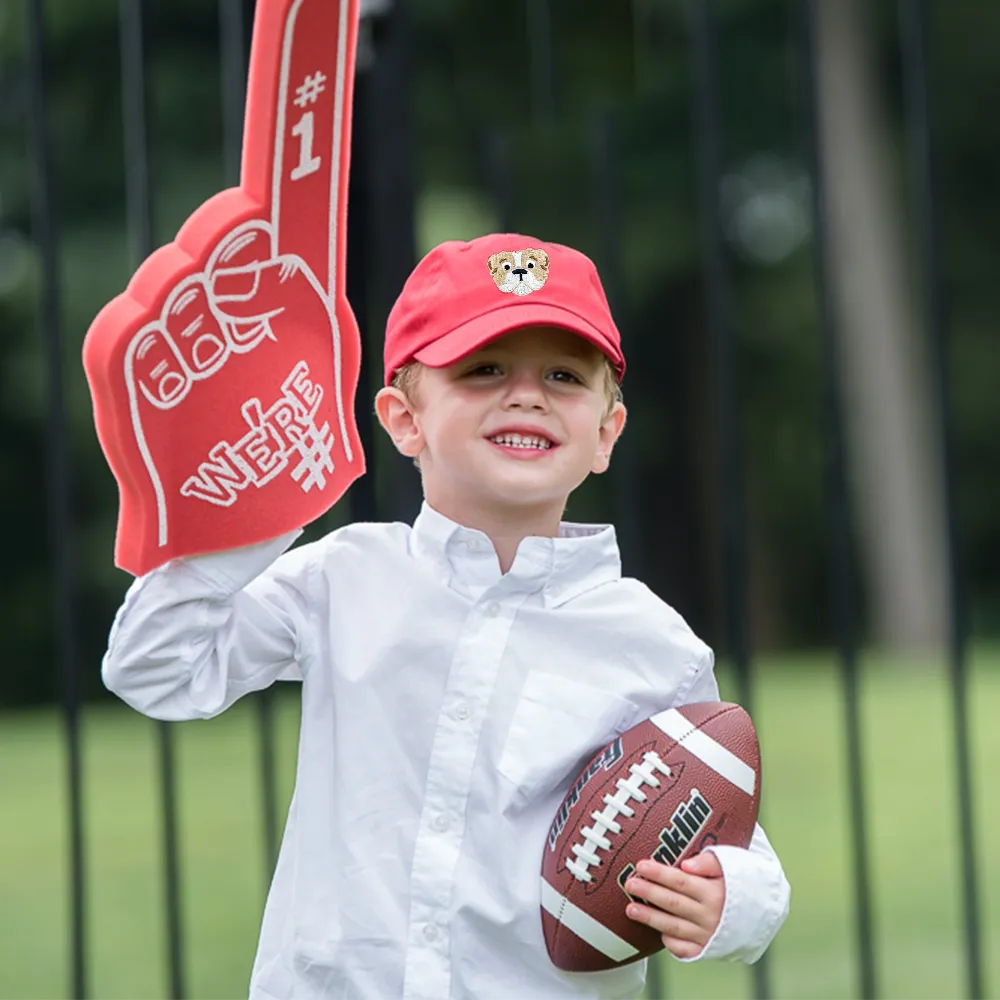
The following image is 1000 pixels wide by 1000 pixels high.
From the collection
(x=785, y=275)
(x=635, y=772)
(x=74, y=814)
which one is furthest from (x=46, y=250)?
(x=785, y=275)

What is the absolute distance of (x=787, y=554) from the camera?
51.3 feet

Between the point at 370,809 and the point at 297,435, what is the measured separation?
36 centimetres

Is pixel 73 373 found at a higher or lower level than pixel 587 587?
higher

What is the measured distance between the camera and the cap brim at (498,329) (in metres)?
1.62

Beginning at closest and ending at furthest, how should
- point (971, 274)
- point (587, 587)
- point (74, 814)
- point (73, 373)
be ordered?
point (587, 587)
point (74, 814)
point (73, 373)
point (971, 274)

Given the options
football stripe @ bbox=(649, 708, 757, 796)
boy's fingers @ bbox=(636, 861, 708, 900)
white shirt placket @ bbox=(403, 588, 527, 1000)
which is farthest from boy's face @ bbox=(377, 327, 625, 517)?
boy's fingers @ bbox=(636, 861, 708, 900)

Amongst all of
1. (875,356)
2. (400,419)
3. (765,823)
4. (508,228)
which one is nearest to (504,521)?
(400,419)

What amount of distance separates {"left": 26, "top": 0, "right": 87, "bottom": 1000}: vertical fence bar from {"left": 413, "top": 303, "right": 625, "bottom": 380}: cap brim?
943 millimetres

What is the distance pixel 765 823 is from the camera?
22.4 ft

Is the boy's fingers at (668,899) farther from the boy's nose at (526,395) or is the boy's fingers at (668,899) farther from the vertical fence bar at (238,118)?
the vertical fence bar at (238,118)

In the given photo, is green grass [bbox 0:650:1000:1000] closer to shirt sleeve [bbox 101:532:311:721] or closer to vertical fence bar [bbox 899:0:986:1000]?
vertical fence bar [bbox 899:0:986:1000]

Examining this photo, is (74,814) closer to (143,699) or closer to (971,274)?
(143,699)

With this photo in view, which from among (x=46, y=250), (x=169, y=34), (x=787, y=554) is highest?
(x=169, y=34)

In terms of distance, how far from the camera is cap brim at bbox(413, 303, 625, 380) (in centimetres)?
162
